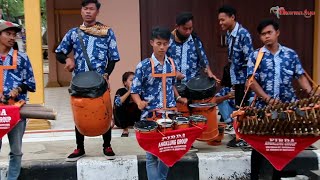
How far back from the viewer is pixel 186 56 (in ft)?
17.9

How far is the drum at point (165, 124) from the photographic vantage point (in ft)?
13.4

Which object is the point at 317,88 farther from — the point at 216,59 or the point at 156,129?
the point at 216,59

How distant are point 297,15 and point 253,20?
28.0 inches

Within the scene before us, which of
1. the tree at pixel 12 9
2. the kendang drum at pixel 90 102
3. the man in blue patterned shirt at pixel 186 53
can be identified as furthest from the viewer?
the tree at pixel 12 9

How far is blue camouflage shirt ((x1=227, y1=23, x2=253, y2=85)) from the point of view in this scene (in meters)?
5.31

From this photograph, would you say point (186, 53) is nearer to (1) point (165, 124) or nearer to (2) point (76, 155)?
(1) point (165, 124)

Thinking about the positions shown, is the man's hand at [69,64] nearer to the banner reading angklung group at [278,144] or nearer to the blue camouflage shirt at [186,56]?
the blue camouflage shirt at [186,56]

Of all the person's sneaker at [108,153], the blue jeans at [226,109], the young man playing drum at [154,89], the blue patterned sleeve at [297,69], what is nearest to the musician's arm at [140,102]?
the young man playing drum at [154,89]

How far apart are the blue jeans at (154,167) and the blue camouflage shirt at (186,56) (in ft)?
4.55

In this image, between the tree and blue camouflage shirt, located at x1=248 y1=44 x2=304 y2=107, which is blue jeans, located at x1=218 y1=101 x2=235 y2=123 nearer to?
blue camouflage shirt, located at x1=248 y1=44 x2=304 y2=107

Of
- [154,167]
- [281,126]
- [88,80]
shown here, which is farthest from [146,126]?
[281,126]

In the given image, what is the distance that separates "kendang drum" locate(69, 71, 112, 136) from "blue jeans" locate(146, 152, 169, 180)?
649 mm

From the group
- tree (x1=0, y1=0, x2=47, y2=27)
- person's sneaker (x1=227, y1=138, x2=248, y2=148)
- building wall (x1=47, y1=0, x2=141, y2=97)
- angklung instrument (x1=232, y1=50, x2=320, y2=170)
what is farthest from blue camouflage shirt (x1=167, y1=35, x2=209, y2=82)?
tree (x1=0, y1=0, x2=47, y2=27)

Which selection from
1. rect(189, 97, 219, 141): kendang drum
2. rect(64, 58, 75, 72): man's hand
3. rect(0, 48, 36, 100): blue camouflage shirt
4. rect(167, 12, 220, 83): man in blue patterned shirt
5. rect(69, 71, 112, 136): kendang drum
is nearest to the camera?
rect(0, 48, 36, 100): blue camouflage shirt
